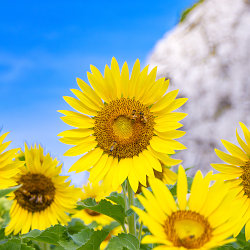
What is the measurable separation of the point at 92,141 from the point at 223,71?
784 cm

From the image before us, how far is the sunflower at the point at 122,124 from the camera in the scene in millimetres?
2500

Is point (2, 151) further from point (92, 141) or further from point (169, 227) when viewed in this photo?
point (169, 227)

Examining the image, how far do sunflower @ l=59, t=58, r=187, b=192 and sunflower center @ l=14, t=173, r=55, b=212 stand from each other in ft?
2.74

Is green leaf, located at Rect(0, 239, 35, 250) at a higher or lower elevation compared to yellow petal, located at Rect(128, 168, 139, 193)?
lower

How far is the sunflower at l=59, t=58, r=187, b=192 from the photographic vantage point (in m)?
2.50

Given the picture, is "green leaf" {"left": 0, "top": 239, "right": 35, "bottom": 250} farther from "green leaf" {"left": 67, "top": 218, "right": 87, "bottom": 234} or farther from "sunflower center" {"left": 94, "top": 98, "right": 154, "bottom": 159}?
"green leaf" {"left": 67, "top": 218, "right": 87, "bottom": 234}

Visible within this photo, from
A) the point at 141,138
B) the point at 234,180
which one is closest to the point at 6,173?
the point at 141,138

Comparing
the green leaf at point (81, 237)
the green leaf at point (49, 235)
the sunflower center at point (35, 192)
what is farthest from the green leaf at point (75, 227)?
the green leaf at point (49, 235)

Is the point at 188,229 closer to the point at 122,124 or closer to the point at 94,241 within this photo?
the point at 94,241

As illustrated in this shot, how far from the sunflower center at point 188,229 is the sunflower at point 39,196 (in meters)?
1.60

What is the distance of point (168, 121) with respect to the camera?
98.9 inches

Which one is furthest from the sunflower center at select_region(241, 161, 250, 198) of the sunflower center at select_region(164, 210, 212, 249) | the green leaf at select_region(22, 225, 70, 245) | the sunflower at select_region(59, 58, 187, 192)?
the green leaf at select_region(22, 225, 70, 245)

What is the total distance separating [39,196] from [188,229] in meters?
1.82

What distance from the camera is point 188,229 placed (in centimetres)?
176
